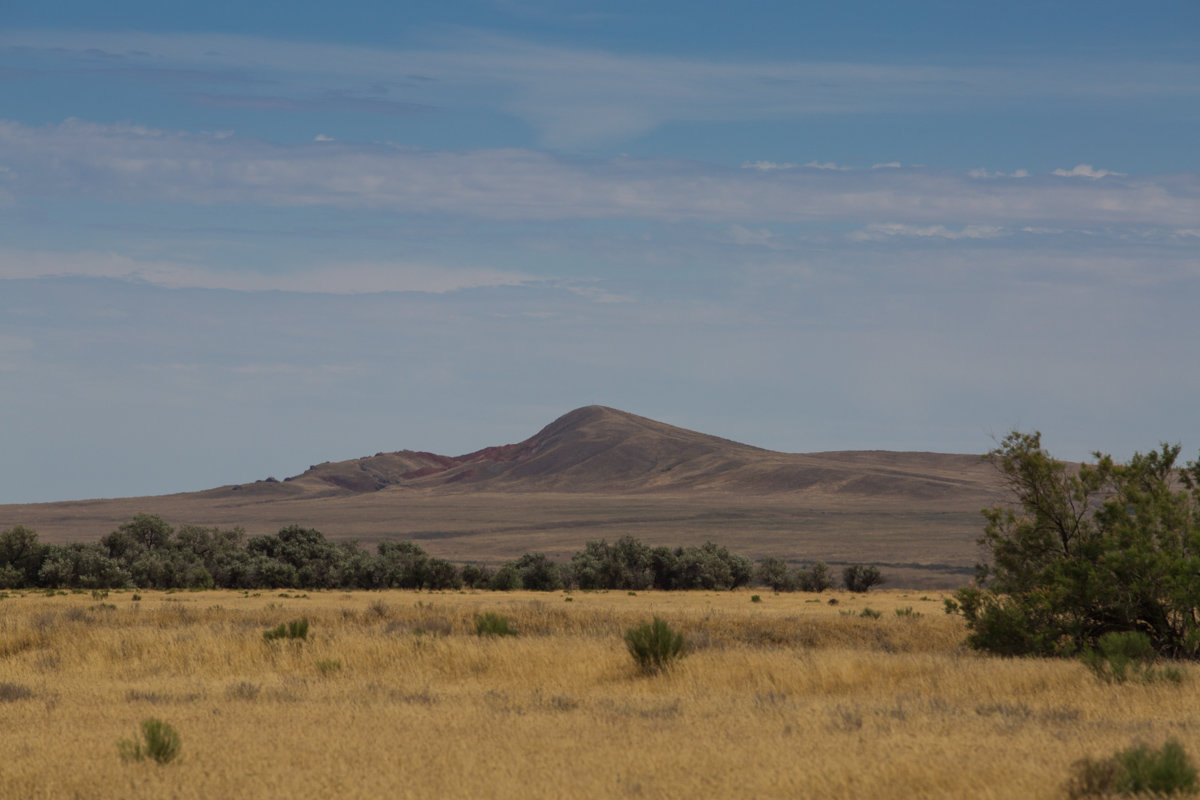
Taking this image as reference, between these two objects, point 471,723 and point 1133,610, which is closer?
point 471,723

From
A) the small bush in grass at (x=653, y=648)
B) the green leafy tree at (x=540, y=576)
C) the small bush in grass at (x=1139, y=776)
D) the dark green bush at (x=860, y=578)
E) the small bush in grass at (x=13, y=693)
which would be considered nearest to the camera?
the small bush in grass at (x=1139, y=776)

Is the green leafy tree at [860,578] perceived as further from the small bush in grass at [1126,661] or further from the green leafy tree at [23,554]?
the small bush in grass at [1126,661]

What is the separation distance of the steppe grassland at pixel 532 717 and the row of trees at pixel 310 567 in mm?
25623

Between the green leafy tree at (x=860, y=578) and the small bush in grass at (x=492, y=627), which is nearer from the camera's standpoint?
the small bush in grass at (x=492, y=627)

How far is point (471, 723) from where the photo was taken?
36.1 feet

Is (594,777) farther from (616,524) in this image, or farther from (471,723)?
(616,524)

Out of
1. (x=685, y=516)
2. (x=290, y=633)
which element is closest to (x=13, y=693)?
(x=290, y=633)

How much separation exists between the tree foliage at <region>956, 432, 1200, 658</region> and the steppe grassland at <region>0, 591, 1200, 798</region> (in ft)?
3.94

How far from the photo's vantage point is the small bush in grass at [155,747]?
360 inches

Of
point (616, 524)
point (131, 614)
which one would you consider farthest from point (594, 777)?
point (616, 524)

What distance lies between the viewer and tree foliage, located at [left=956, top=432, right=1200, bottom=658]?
16.4 m

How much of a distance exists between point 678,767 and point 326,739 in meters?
3.50

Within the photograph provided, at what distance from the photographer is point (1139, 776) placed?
7.27m

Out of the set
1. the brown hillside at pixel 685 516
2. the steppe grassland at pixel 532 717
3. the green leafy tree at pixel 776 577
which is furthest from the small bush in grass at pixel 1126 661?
the brown hillside at pixel 685 516
